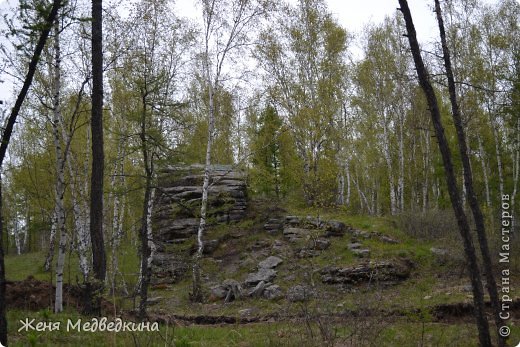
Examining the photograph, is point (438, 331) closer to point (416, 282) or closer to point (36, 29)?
point (416, 282)

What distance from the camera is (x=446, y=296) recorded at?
38.8 ft

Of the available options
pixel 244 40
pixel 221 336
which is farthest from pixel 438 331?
pixel 244 40

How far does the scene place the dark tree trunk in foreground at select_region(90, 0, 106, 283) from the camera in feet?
28.7

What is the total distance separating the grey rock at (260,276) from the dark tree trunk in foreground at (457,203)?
813 cm

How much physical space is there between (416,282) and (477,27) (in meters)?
13.5

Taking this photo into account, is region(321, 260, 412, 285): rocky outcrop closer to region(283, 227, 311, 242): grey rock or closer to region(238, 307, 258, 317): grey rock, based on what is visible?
region(283, 227, 311, 242): grey rock

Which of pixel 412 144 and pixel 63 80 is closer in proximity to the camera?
pixel 63 80

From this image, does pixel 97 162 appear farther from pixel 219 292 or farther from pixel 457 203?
pixel 219 292

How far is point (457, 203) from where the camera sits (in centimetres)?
760

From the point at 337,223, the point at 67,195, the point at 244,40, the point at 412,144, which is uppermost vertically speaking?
the point at 244,40

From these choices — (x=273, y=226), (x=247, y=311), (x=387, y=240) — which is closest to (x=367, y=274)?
(x=387, y=240)

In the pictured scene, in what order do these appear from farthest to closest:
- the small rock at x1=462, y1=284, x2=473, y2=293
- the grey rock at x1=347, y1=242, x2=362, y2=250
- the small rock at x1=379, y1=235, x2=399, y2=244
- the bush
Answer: the bush < the small rock at x1=379, y1=235, x2=399, y2=244 < the grey rock at x1=347, y1=242, x2=362, y2=250 < the small rock at x1=462, y1=284, x2=473, y2=293

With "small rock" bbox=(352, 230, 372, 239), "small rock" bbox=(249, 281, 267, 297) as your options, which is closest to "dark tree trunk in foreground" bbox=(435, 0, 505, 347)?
"small rock" bbox=(249, 281, 267, 297)

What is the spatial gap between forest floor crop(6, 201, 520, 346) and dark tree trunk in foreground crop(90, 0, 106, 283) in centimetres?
69
